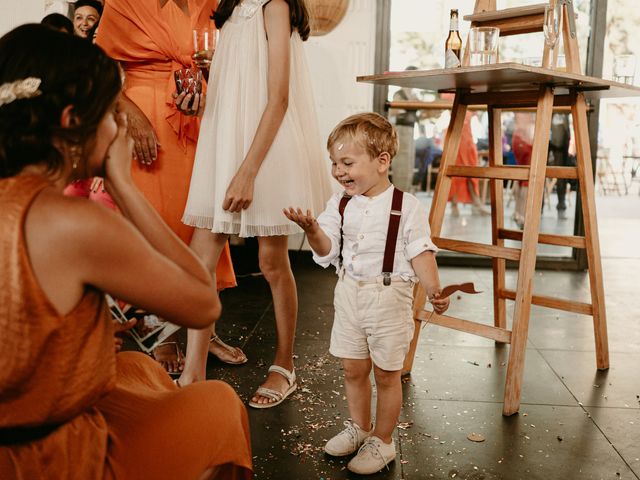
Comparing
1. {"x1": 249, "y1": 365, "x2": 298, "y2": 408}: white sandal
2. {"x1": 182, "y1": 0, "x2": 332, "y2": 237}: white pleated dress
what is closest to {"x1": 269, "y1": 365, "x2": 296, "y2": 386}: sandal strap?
{"x1": 249, "y1": 365, "x2": 298, "y2": 408}: white sandal

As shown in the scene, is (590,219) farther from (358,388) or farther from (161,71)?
(161,71)

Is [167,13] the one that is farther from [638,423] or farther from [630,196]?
[630,196]

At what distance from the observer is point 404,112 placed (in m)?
5.39

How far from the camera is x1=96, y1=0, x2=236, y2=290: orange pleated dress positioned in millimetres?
2475

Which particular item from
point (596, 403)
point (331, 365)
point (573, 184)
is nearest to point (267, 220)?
point (331, 365)

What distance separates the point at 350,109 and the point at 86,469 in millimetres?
4318

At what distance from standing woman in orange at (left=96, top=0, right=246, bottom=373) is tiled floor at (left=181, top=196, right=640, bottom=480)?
813 mm

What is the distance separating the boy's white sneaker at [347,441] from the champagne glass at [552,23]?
1646 mm

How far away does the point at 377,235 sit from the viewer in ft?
6.44

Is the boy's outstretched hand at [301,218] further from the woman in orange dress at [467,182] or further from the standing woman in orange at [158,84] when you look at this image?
the woman in orange dress at [467,182]

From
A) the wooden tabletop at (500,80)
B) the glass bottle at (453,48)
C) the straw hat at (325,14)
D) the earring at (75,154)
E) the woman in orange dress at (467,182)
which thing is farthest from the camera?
the woman in orange dress at (467,182)

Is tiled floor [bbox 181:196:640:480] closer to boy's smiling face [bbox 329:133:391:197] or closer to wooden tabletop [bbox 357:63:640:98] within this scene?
boy's smiling face [bbox 329:133:391:197]

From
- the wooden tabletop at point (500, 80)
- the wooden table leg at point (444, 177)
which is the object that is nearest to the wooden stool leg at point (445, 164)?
the wooden table leg at point (444, 177)

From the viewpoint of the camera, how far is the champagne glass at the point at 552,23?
254 centimetres
